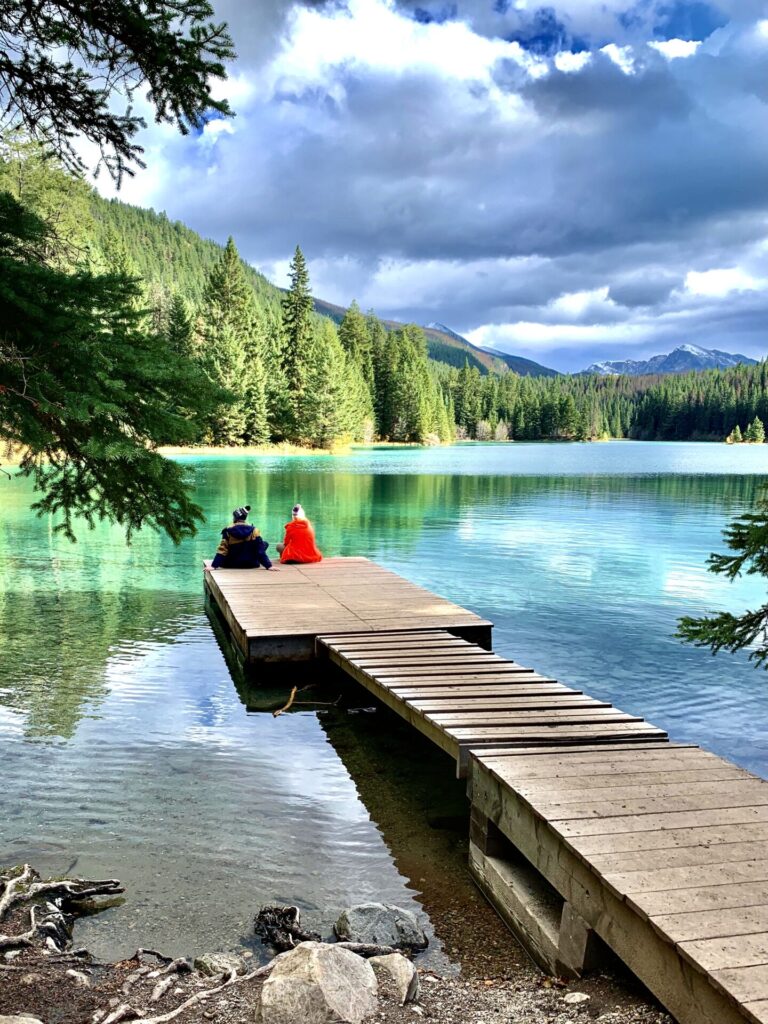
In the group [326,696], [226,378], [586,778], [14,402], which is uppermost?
[226,378]

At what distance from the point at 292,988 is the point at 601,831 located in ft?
6.04

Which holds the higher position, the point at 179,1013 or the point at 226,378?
the point at 226,378

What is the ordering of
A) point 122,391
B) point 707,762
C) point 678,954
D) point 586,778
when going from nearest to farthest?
1. point 678,954
2. point 122,391
3. point 586,778
4. point 707,762

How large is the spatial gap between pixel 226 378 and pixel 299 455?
11.4 metres

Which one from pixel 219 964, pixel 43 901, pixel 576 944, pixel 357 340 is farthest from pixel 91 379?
pixel 357 340

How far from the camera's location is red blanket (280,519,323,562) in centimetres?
1622

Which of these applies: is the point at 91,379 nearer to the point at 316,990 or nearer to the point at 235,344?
the point at 316,990

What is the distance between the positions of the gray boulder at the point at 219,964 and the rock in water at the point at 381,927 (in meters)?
0.65

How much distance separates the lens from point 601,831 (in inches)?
171

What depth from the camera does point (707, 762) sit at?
5555 mm

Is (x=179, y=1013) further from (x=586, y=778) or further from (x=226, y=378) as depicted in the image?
(x=226, y=378)

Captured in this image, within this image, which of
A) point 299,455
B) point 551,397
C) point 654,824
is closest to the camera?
point 654,824

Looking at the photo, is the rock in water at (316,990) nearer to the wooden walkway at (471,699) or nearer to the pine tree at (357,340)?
the wooden walkway at (471,699)

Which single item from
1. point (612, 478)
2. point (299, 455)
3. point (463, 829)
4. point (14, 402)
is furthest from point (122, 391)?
point (299, 455)
